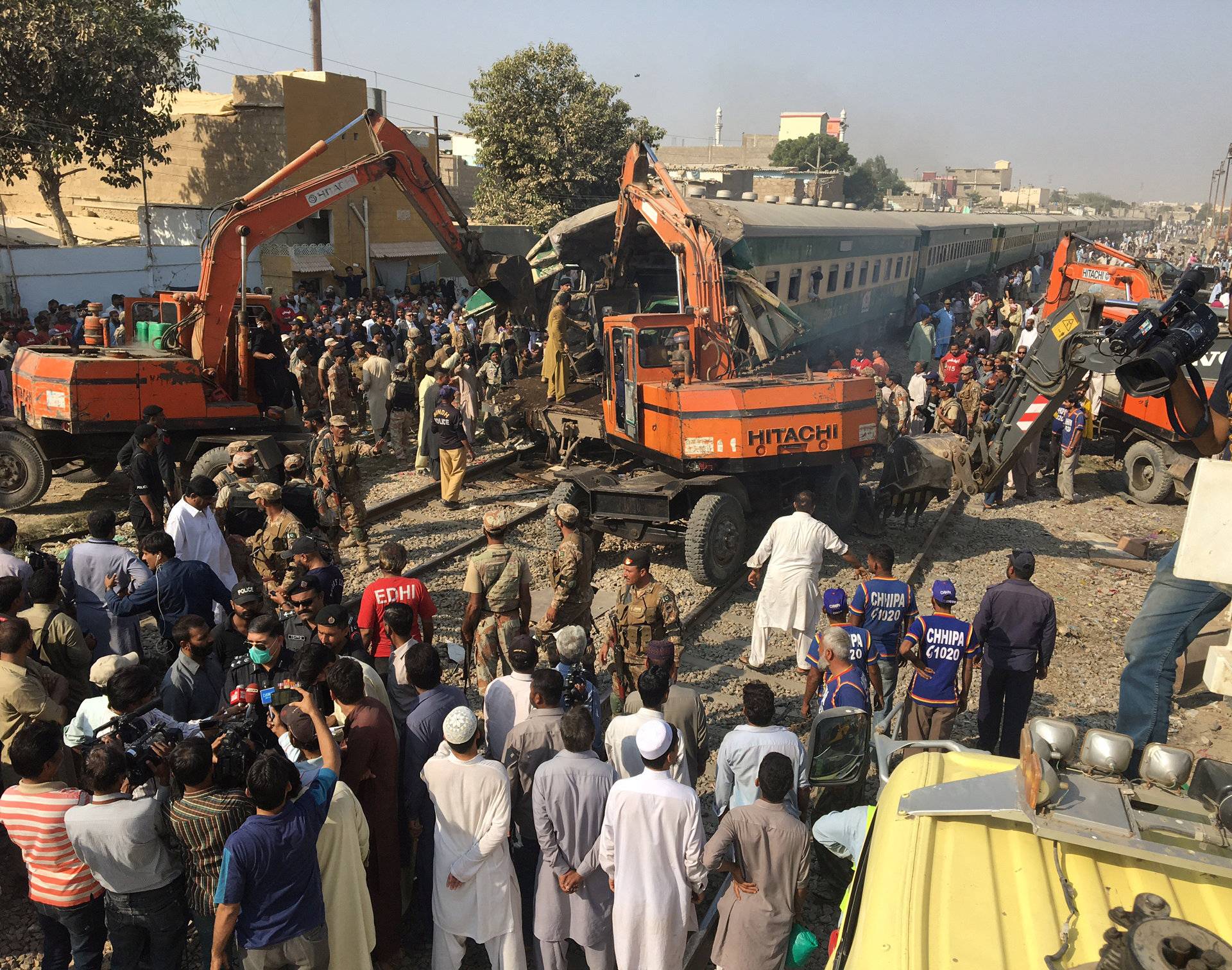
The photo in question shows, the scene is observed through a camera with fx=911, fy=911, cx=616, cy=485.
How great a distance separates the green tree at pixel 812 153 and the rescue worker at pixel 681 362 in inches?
2358

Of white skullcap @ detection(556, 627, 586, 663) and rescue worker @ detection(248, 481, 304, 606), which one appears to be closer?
white skullcap @ detection(556, 627, 586, 663)

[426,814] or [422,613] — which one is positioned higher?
[422,613]

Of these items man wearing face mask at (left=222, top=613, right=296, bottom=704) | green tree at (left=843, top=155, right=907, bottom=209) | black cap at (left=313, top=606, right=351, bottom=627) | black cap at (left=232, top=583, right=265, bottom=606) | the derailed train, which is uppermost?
green tree at (left=843, top=155, right=907, bottom=209)

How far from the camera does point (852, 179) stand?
62.4 metres

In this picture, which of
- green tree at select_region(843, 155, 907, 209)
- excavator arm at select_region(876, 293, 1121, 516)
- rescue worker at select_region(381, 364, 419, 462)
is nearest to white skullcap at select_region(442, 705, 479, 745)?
excavator arm at select_region(876, 293, 1121, 516)

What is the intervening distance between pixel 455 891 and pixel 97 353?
351 inches

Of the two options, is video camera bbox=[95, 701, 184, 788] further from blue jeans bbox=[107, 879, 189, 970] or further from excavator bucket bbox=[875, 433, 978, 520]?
excavator bucket bbox=[875, 433, 978, 520]

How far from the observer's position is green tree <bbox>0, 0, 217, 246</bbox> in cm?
1844

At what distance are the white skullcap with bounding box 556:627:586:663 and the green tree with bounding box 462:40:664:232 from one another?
82.5 ft

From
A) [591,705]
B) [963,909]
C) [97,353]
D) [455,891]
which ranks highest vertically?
[97,353]

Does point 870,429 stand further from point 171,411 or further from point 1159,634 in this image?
point 171,411

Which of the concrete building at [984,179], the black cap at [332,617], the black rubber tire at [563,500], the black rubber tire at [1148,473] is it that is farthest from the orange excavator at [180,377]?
the concrete building at [984,179]

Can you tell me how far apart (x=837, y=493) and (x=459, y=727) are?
706cm

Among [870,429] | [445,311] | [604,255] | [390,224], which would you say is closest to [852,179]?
[390,224]
